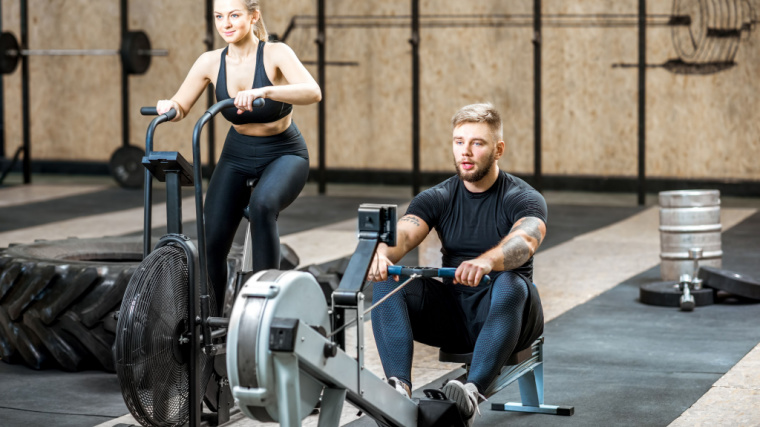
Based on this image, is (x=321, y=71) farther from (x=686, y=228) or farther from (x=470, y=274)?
(x=470, y=274)

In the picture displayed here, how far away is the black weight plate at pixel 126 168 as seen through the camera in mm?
10016

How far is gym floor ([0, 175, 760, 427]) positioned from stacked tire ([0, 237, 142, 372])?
7cm

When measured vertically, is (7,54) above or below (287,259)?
above

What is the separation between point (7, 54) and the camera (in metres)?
10.0

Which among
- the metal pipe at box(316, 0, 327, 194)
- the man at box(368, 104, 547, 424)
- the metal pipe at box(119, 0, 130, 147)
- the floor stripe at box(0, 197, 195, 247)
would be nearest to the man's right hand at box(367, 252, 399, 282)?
the man at box(368, 104, 547, 424)

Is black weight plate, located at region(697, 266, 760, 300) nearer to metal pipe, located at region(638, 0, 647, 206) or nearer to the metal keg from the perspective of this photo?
the metal keg

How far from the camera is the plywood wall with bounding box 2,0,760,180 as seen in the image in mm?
9195

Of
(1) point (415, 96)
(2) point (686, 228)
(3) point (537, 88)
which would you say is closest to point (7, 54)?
(1) point (415, 96)

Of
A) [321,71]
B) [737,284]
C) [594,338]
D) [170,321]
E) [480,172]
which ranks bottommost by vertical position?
[594,338]

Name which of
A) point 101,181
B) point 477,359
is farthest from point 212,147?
point 477,359

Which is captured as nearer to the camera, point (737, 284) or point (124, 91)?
point (737, 284)

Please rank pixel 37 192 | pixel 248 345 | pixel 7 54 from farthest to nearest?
pixel 7 54 → pixel 37 192 → pixel 248 345

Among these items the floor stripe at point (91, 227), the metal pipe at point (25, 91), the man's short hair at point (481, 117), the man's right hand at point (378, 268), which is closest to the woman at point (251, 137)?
the man's short hair at point (481, 117)

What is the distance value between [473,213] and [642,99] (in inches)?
231
